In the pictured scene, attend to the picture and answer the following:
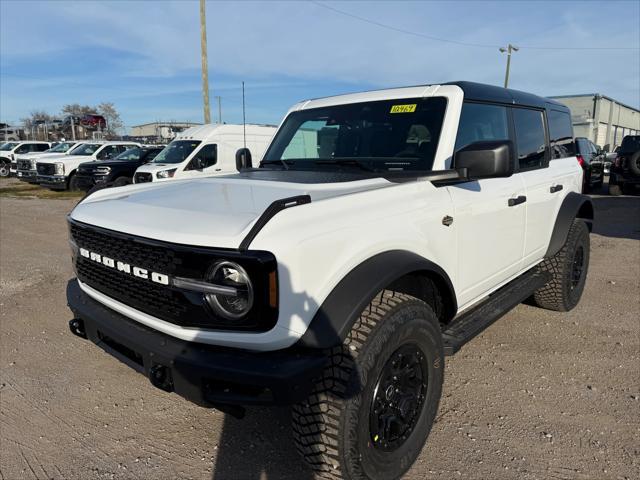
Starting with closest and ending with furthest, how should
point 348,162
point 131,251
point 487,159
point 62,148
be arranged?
point 131,251 → point 487,159 → point 348,162 → point 62,148

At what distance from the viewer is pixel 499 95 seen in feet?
11.9

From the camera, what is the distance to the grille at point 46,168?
53.2ft

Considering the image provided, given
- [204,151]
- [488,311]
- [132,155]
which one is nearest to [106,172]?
[132,155]

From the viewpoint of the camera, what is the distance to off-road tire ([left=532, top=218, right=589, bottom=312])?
4.37 m

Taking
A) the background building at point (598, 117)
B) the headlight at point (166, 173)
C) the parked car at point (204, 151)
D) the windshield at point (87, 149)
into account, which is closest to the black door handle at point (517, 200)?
the parked car at point (204, 151)

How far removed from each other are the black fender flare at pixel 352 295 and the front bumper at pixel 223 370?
0.32ft

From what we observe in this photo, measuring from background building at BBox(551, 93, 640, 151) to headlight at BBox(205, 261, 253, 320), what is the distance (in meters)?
38.2

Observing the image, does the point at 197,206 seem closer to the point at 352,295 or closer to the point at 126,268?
the point at 126,268

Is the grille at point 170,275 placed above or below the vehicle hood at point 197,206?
below

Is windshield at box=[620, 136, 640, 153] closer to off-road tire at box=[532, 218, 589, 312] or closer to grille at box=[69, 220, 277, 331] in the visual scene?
off-road tire at box=[532, 218, 589, 312]

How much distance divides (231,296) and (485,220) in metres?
1.85

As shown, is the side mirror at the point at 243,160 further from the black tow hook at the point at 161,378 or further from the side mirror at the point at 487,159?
the black tow hook at the point at 161,378

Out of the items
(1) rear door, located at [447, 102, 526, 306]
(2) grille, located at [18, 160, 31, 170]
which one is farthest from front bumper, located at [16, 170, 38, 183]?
(1) rear door, located at [447, 102, 526, 306]

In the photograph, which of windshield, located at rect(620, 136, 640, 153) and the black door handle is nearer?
the black door handle
